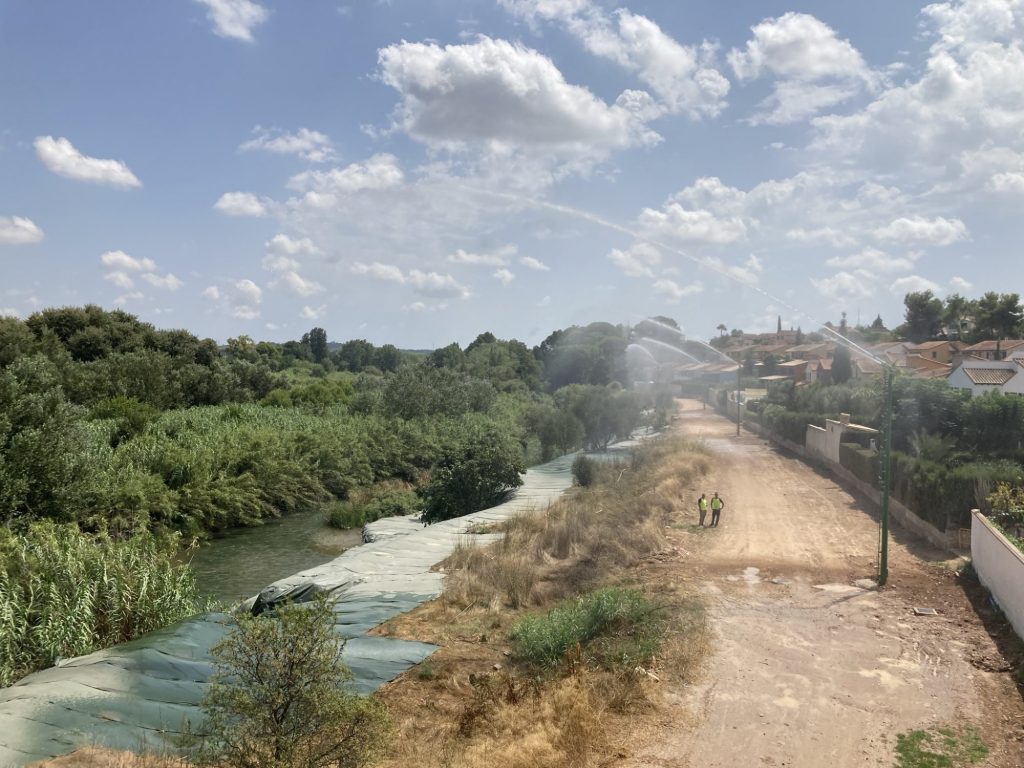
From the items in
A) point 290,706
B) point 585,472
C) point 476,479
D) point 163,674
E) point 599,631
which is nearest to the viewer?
point 290,706

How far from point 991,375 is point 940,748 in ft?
162

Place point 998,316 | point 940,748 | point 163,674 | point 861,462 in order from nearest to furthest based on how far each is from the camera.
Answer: point 940,748, point 163,674, point 861,462, point 998,316

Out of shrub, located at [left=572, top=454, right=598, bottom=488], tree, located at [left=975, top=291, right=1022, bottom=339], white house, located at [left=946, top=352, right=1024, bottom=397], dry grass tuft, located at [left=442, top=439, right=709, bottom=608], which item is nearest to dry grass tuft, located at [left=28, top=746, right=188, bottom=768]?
dry grass tuft, located at [left=442, top=439, right=709, bottom=608]

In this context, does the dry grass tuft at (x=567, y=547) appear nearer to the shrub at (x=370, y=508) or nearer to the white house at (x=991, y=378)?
the shrub at (x=370, y=508)

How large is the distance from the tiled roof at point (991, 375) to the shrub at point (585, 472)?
3207 centimetres

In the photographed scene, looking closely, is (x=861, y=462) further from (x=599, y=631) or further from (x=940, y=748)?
(x=940, y=748)

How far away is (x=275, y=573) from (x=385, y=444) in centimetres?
1782

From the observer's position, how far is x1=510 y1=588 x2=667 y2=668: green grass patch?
390 inches

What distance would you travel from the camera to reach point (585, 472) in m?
27.2

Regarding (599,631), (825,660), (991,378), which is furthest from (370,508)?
(991,378)

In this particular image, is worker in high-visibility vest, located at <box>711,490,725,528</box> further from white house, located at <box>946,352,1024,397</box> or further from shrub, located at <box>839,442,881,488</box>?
white house, located at <box>946,352,1024,397</box>

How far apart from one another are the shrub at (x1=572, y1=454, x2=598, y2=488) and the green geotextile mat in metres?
12.6

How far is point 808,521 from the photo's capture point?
66.2 feet

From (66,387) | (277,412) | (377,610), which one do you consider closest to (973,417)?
(377,610)
